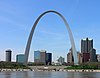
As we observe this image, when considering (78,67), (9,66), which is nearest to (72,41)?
(78,67)

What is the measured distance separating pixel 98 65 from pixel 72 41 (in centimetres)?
4864

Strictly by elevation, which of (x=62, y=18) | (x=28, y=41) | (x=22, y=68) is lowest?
(x=22, y=68)

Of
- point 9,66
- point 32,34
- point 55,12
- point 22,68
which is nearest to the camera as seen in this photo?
point 55,12

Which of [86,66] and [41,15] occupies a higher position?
[41,15]

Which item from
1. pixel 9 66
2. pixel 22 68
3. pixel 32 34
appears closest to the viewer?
pixel 32 34

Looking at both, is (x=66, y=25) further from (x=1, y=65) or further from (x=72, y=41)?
(x=1, y=65)

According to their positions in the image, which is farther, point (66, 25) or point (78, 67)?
point (78, 67)

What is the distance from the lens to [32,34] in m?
131

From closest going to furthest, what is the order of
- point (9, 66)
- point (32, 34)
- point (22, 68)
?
point (32, 34) → point (22, 68) → point (9, 66)

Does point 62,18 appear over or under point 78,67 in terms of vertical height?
over

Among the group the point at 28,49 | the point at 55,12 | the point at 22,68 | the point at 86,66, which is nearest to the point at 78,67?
the point at 86,66

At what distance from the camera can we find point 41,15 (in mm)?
121250

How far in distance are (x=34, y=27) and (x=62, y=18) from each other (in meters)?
11.6

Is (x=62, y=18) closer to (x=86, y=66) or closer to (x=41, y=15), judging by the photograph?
(x=41, y=15)
